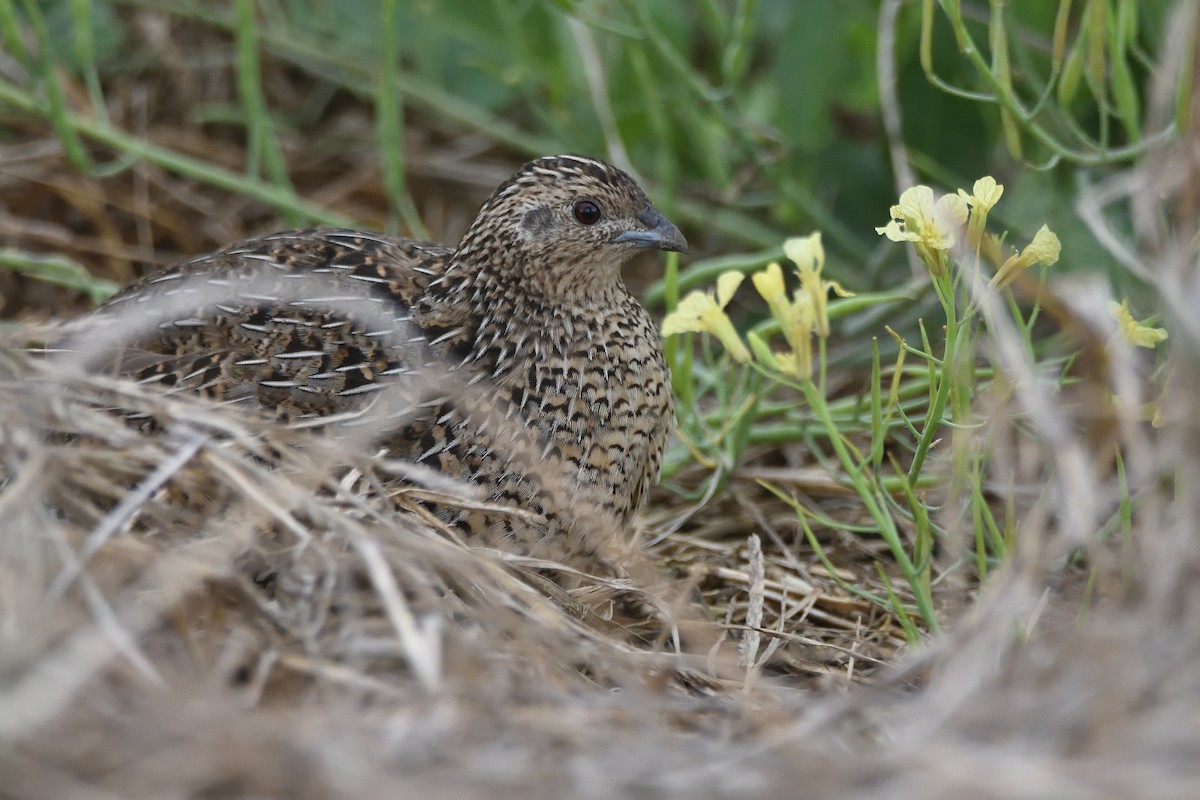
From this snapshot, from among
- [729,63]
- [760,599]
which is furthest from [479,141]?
[760,599]

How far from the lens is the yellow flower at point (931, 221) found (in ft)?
8.36

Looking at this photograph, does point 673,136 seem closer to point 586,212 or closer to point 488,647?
point 586,212

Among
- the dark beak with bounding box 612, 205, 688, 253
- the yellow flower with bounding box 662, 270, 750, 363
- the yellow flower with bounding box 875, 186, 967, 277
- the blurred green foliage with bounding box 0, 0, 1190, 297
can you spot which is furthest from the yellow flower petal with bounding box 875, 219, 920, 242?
the blurred green foliage with bounding box 0, 0, 1190, 297

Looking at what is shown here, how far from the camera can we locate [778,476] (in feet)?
12.5

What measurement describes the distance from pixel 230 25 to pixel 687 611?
305cm

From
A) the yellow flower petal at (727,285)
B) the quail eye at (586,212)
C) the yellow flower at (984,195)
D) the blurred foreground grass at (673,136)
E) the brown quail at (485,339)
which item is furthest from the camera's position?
the blurred foreground grass at (673,136)

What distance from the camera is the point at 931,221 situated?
256cm

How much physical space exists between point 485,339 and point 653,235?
49 centimetres

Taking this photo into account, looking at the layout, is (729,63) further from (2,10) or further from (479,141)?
(2,10)

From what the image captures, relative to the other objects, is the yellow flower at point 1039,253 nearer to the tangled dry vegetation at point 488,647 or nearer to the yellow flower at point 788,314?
the tangled dry vegetation at point 488,647

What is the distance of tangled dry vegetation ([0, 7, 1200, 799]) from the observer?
6.09ft

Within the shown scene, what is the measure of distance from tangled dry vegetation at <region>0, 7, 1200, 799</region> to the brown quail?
205 millimetres

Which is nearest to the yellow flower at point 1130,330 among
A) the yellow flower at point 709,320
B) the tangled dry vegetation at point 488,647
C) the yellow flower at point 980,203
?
the tangled dry vegetation at point 488,647

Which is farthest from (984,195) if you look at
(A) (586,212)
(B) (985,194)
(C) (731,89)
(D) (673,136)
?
(D) (673,136)
